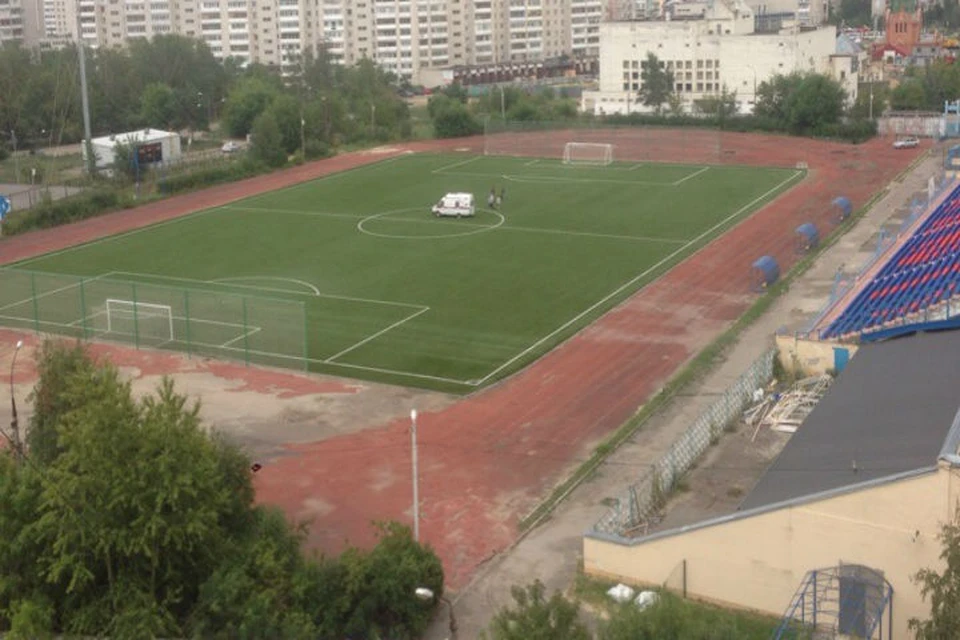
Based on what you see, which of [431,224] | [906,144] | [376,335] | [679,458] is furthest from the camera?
[906,144]

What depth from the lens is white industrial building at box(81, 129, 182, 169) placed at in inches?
2825

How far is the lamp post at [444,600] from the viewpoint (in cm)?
1939

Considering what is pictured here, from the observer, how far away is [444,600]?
22.3 m

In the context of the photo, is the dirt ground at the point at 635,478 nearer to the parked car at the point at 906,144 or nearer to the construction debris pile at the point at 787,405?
the construction debris pile at the point at 787,405

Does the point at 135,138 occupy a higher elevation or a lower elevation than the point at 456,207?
higher

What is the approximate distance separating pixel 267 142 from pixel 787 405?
1902 inches

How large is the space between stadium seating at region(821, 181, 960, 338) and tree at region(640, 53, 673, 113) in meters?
59.7

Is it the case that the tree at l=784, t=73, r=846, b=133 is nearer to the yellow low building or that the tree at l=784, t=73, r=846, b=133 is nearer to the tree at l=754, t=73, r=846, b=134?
the tree at l=754, t=73, r=846, b=134

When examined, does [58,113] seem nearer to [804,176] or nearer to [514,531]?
[804,176]

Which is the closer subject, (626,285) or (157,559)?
(157,559)

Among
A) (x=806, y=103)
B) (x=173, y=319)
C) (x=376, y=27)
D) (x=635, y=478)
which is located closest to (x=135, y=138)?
(x=173, y=319)

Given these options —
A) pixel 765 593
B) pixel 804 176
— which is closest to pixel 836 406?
pixel 765 593

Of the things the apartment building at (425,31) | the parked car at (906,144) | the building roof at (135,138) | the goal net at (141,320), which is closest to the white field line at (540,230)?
the building roof at (135,138)

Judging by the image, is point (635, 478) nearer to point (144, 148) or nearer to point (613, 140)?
point (613, 140)
